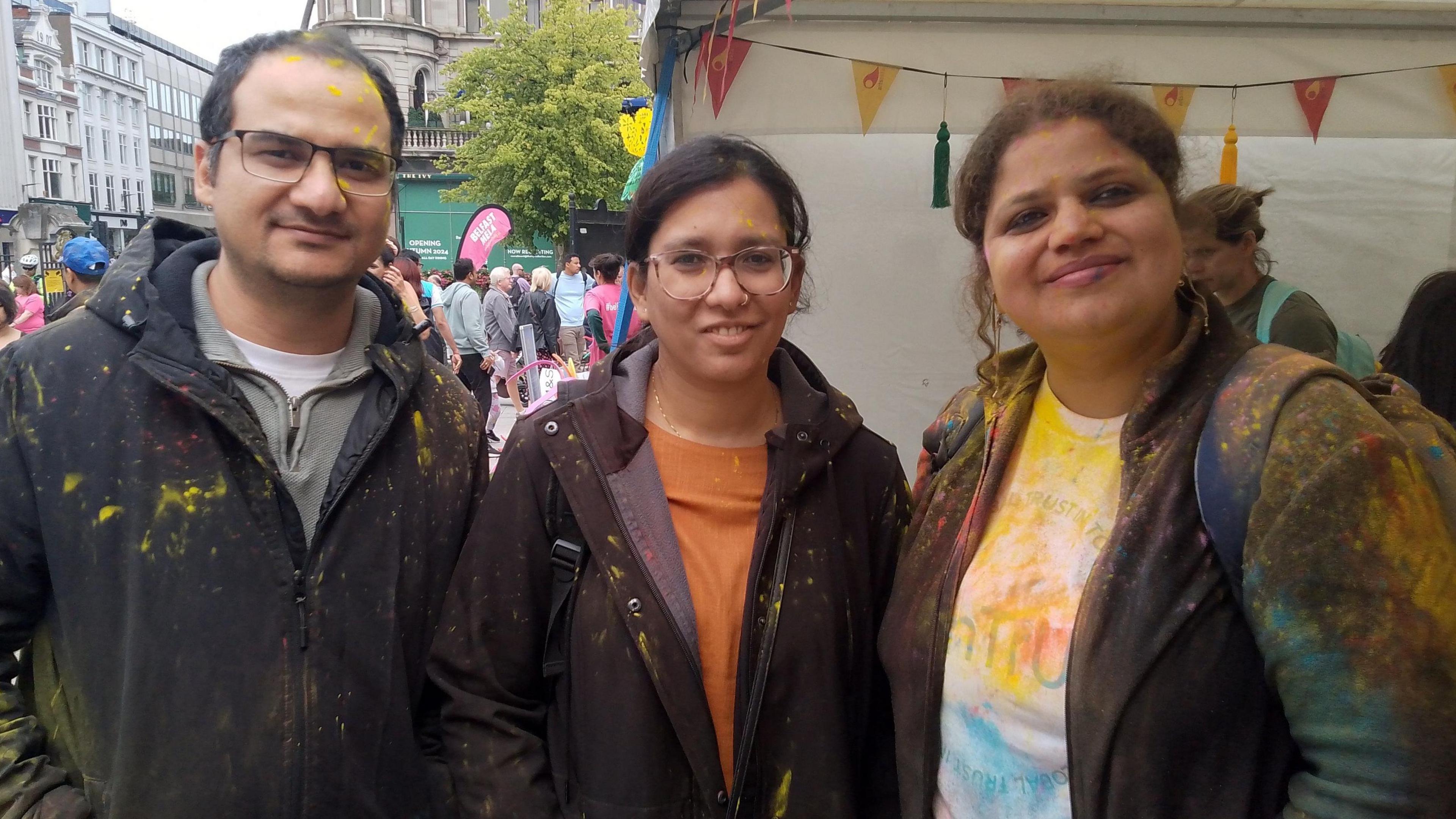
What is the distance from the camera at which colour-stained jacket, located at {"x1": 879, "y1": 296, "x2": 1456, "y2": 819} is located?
1.02 m

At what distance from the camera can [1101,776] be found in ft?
3.93

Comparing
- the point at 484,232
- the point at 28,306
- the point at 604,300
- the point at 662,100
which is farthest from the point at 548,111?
the point at 662,100

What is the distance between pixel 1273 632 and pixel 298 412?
155 cm

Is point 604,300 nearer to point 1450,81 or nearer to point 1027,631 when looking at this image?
point 1450,81

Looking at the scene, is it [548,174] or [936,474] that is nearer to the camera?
[936,474]

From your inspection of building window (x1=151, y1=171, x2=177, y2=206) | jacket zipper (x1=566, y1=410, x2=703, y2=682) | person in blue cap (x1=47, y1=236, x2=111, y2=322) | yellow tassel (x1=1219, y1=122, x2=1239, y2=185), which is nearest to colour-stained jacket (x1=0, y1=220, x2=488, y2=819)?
jacket zipper (x1=566, y1=410, x2=703, y2=682)

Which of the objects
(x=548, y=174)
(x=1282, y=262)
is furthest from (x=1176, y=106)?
(x=548, y=174)

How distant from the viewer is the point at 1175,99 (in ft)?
12.5

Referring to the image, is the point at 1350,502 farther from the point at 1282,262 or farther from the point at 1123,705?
the point at 1282,262

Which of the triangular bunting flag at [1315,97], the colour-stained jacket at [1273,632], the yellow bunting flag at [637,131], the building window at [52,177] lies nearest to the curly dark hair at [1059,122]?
the colour-stained jacket at [1273,632]

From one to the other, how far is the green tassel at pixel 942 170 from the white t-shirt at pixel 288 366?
2.73m

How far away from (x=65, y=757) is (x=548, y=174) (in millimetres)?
25995

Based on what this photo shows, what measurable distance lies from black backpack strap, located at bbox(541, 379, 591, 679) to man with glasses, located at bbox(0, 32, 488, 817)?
0.82ft

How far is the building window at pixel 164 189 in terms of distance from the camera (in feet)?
179
